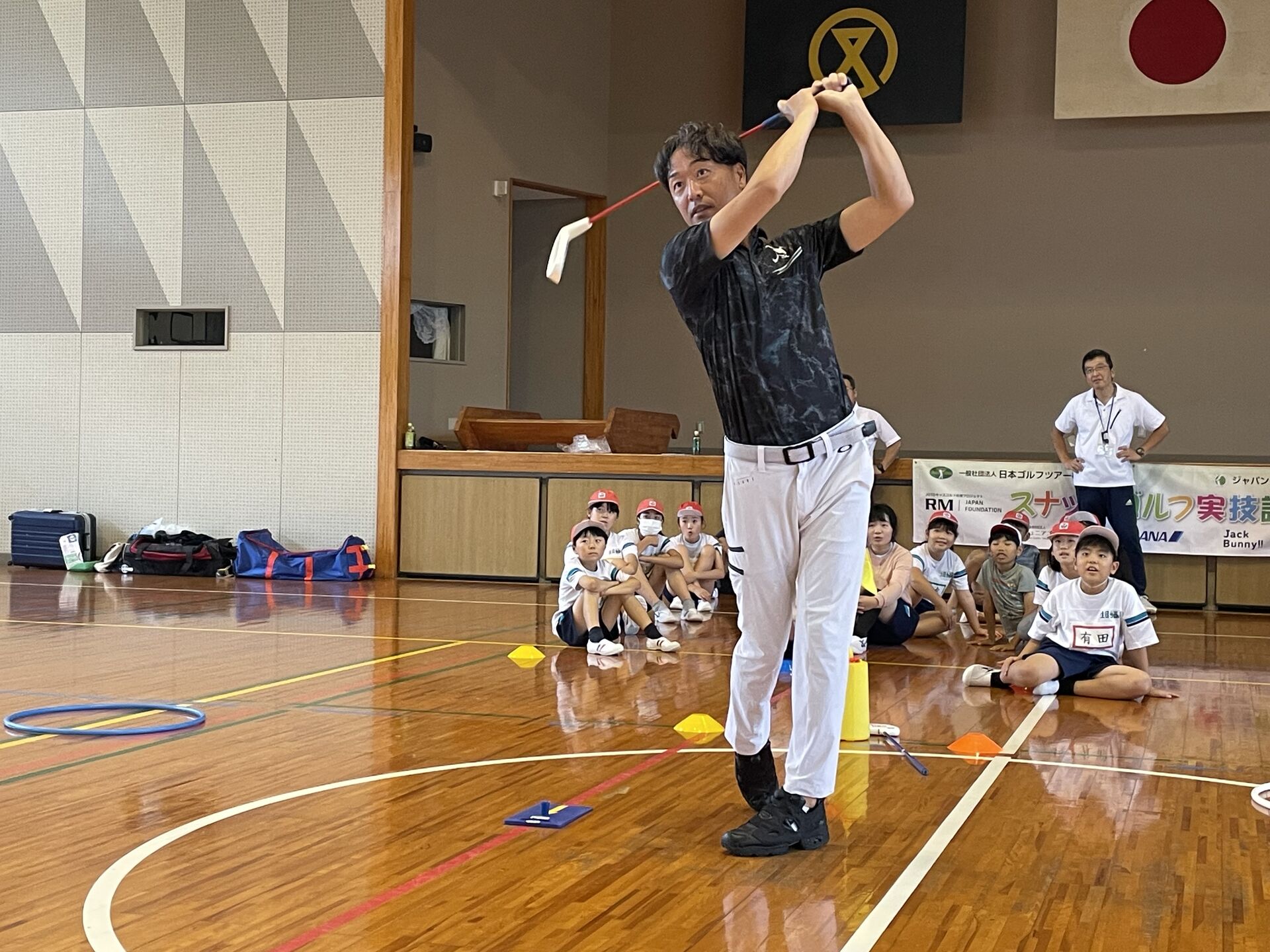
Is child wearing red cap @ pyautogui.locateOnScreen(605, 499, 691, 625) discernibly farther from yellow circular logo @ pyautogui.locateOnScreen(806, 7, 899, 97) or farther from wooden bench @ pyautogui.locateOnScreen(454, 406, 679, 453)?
yellow circular logo @ pyautogui.locateOnScreen(806, 7, 899, 97)

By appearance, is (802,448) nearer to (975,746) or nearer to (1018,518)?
(975,746)

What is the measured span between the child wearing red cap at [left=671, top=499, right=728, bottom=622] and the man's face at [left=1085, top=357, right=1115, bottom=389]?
2894 mm

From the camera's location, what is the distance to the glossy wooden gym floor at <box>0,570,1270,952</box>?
322cm

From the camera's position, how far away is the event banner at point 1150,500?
1056 centimetres

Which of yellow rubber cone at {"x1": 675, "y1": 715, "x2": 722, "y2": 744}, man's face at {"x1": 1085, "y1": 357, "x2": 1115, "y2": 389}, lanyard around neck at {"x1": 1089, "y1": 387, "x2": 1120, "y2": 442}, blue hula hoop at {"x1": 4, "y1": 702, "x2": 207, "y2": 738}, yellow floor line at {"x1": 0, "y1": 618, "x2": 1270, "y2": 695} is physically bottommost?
yellow floor line at {"x1": 0, "y1": 618, "x2": 1270, "y2": 695}

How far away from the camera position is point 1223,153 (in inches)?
636

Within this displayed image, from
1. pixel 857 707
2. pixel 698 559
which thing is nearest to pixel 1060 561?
pixel 857 707

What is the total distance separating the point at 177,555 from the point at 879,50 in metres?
9.41

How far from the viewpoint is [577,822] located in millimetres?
4141

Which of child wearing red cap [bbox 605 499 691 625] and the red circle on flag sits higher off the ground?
the red circle on flag

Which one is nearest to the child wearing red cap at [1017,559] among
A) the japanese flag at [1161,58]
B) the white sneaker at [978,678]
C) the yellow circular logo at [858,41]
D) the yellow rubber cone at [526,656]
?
the white sneaker at [978,678]

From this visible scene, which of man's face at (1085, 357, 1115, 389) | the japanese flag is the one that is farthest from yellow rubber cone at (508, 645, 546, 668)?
the japanese flag

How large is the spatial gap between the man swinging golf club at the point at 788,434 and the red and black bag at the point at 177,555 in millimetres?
9503

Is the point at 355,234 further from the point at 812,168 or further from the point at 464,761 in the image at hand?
the point at 464,761
